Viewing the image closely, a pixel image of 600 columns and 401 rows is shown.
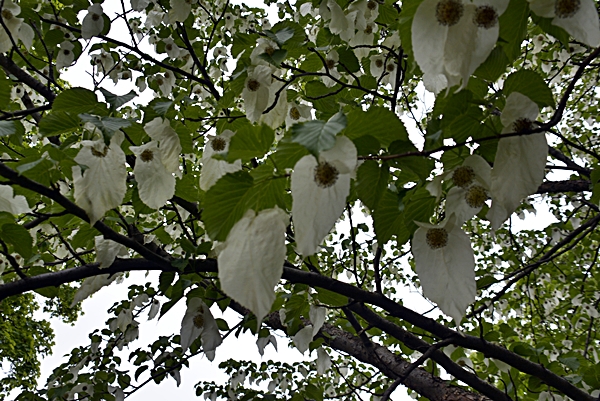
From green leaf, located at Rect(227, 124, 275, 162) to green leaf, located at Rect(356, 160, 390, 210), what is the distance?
0.53 feet

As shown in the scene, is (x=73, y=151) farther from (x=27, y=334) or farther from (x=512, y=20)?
(x=27, y=334)

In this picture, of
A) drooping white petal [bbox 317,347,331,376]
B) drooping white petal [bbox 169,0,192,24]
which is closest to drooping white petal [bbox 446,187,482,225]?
drooping white petal [bbox 169,0,192,24]

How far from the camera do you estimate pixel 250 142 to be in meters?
0.61

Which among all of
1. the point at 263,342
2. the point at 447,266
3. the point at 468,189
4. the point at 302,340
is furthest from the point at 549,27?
the point at 263,342

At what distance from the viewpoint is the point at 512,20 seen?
644 millimetres

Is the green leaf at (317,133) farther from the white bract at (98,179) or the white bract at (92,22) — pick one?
the white bract at (92,22)

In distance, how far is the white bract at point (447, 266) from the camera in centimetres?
61

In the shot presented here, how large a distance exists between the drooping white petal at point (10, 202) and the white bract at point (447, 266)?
2.72ft

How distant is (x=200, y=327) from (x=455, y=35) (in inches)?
42.0

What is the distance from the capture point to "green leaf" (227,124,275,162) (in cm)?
60

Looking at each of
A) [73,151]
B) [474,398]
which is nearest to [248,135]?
[73,151]

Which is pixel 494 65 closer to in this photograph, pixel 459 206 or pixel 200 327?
pixel 459 206

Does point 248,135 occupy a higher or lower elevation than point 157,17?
lower

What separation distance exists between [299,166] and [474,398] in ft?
5.47
